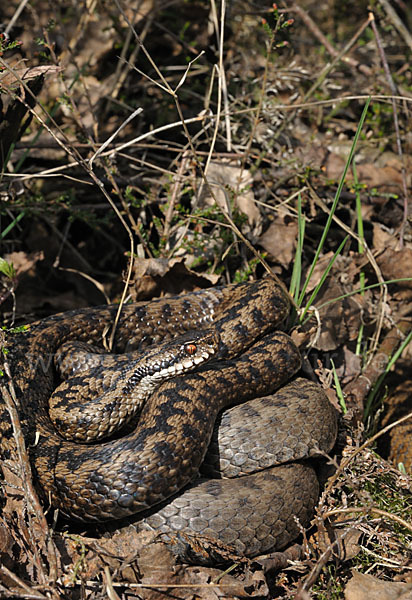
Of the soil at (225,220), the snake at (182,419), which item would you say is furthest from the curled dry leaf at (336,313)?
the snake at (182,419)

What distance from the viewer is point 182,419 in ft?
13.3

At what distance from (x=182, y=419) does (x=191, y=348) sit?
0.70 meters

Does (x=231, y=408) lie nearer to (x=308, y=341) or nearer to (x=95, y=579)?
(x=308, y=341)

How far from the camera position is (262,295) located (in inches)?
200

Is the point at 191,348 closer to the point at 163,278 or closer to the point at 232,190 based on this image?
the point at 163,278

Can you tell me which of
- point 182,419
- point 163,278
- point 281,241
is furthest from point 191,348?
point 281,241

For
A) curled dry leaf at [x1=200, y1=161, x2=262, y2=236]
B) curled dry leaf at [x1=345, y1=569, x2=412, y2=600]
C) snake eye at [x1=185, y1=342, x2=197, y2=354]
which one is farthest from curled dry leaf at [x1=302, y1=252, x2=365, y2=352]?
curled dry leaf at [x1=345, y1=569, x2=412, y2=600]

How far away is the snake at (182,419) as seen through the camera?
3836mm

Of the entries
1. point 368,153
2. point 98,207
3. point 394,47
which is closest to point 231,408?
point 98,207

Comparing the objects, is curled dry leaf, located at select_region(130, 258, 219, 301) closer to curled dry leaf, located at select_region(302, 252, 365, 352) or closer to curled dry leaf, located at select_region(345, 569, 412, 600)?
curled dry leaf, located at select_region(302, 252, 365, 352)

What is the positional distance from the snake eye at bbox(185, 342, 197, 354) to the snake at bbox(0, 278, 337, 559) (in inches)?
A: 0.4

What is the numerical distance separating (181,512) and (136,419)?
1007mm

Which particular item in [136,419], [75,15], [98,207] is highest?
[75,15]

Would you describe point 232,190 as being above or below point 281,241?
above
